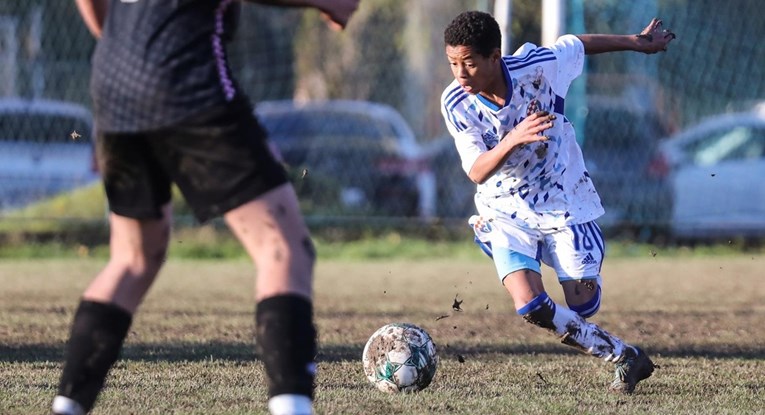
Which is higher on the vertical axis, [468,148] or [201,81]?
[201,81]

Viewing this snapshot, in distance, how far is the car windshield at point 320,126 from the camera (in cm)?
1399

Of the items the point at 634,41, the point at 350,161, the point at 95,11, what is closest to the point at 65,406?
the point at 95,11

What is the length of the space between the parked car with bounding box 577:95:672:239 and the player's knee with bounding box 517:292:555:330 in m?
8.77

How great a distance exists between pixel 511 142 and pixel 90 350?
1778 mm

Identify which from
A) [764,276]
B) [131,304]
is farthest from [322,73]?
[131,304]

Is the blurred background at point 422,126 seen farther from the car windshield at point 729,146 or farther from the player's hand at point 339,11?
the player's hand at point 339,11

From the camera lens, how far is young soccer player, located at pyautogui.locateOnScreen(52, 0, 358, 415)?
3213 mm

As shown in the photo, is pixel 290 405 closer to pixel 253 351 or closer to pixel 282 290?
pixel 282 290

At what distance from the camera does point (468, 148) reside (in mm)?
4965

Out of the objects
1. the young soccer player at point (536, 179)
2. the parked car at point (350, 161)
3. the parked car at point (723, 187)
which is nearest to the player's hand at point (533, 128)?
the young soccer player at point (536, 179)

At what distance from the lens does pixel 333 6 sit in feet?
11.0

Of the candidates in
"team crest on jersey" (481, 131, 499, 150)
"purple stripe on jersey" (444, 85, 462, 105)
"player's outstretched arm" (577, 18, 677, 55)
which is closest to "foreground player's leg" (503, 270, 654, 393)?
"team crest on jersey" (481, 131, 499, 150)

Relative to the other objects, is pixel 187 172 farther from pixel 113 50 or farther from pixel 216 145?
pixel 113 50

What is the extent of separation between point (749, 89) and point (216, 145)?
12523 millimetres
